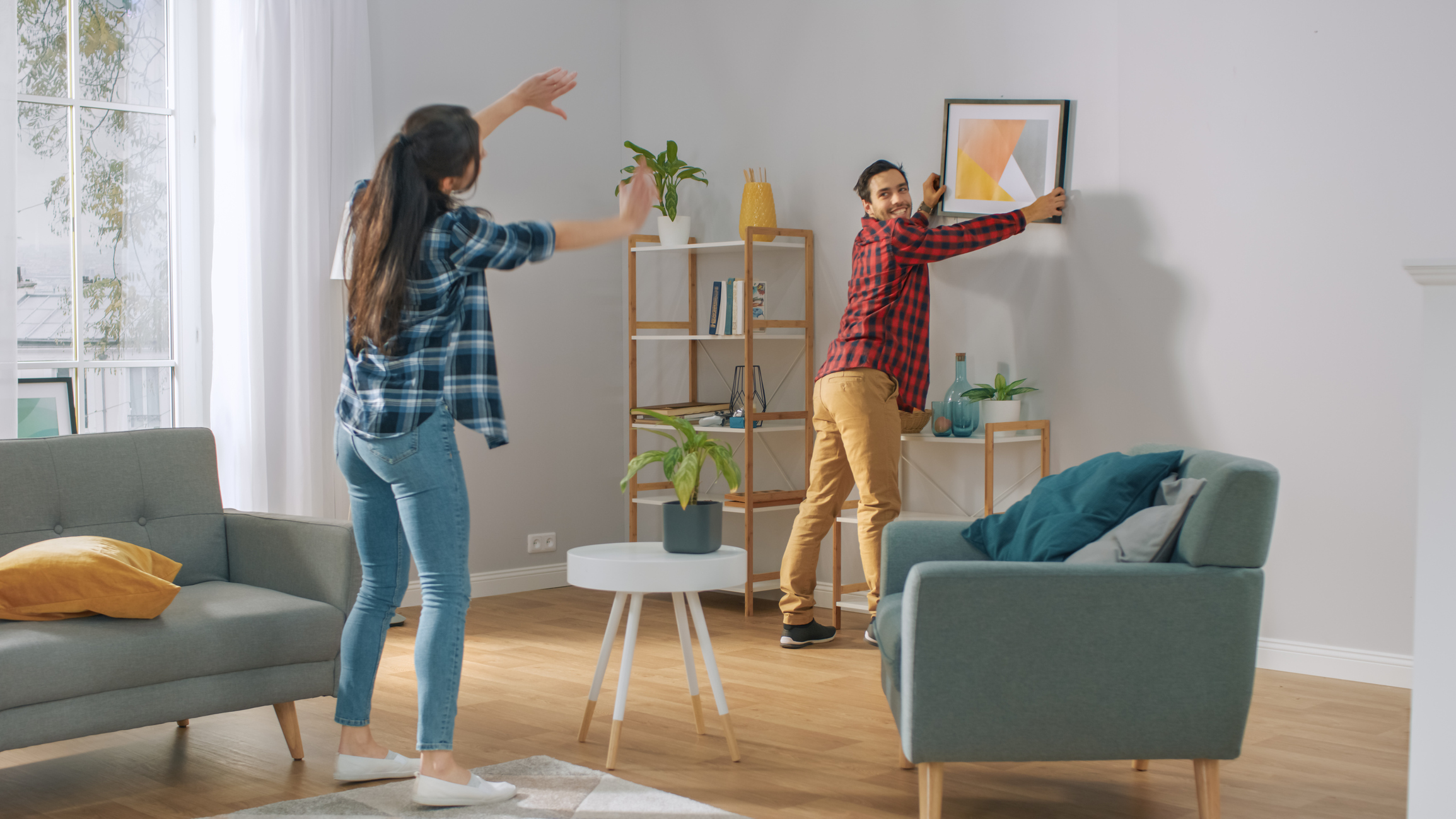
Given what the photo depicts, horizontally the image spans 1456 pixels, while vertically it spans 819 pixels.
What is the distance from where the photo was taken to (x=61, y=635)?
256 cm

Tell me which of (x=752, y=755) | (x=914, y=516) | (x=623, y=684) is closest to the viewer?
(x=623, y=684)

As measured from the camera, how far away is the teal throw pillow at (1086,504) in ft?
8.34

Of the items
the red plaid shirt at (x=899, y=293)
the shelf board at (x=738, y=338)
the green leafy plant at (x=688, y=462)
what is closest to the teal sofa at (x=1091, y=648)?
the green leafy plant at (x=688, y=462)

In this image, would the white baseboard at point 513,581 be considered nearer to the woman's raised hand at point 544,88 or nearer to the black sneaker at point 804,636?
the black sneaker at point 804,636

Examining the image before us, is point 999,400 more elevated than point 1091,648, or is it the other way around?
point 999,400

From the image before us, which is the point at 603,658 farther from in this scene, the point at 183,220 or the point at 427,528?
the point at 183,220

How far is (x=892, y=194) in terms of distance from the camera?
432 cm

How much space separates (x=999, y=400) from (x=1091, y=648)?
2057mm

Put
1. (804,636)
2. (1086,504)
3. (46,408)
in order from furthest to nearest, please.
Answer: (804,636) < (46,408) < (1086,504)

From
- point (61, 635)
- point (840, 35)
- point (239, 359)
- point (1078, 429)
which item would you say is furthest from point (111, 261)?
point (1078, 429)

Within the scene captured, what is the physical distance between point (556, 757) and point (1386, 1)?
311cm

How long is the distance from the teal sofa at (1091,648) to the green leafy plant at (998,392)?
1963 millimetres

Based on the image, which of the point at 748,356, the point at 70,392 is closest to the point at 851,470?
the point at 748,356

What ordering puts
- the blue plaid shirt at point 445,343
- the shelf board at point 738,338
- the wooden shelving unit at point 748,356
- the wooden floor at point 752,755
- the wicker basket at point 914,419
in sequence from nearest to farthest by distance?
the blue plaid shirt at point 445,343 < the wooden floor at point 752,755 < the wicker basket at point 914,419 < the wooden shelving unit at point 748,356 < the shelf board at point 738,338
